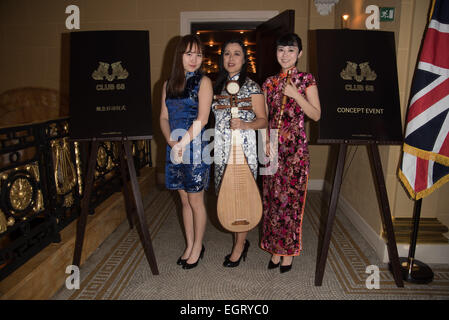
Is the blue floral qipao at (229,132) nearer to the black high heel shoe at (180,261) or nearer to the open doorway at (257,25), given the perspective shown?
the black high heel shoe at (180,261)

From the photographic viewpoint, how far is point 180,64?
84.0 inches

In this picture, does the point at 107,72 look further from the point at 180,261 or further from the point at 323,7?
the point at 323,7

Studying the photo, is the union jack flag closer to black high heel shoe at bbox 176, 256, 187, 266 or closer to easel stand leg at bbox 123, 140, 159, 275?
black high heel shoe at bbox 176, 256, 187, 266

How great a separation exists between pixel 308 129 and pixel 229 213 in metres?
2.68

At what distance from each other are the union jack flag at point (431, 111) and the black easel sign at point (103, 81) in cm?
190

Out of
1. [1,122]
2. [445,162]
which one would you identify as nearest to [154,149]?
[1,122]

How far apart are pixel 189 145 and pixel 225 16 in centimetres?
288

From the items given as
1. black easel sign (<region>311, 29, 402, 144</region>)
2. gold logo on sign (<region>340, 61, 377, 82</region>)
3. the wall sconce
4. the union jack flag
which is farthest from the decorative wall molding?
gold logo on sign (<region>340, 61, 377, 82</region>)

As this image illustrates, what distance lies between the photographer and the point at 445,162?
6.86 ft

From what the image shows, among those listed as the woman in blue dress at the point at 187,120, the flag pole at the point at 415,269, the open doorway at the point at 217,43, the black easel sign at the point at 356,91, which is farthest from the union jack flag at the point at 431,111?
the open doorway at the point at 217,43

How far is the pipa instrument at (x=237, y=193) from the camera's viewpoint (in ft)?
6.93

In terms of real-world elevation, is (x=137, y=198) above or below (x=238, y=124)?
below

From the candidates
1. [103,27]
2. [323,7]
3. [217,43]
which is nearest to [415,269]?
[323,7]

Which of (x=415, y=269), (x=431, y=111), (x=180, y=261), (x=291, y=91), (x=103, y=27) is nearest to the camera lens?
(x=291, y=91)
